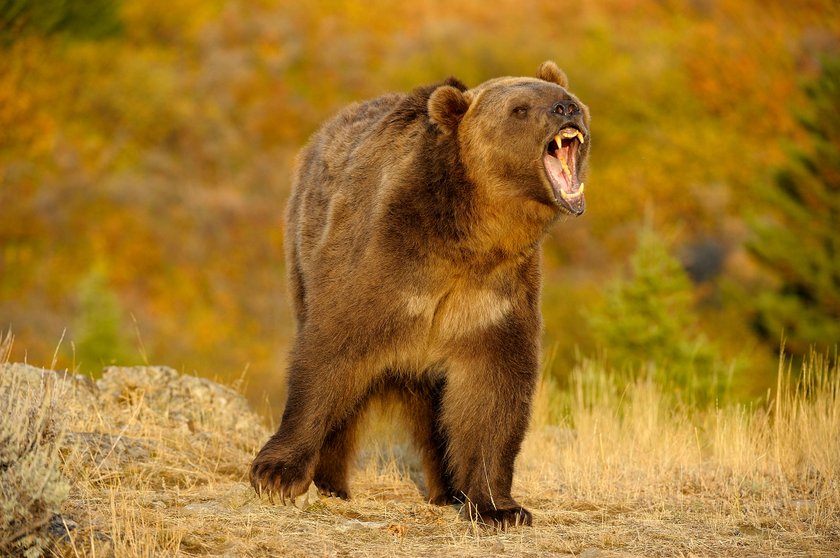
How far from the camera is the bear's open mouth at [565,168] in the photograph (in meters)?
5.79

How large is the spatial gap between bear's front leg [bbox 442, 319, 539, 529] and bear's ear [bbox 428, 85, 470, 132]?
1077 millimetres

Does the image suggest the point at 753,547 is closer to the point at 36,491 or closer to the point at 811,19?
the point at 36,491

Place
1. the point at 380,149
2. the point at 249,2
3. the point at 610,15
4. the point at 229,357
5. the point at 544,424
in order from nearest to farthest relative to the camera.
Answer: the point at 380,149
the point at 544,424
the point at 229,357
the point at 249,2
the point at 610,15

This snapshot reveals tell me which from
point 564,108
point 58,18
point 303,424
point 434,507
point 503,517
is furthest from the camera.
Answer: point 58,18

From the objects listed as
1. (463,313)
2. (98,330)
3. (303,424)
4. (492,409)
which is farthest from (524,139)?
(98,330)

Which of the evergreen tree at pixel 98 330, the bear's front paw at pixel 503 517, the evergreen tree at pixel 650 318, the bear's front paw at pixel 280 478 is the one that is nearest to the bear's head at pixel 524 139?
the bear's front paw at pixel 503 517

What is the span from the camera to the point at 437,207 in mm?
5953

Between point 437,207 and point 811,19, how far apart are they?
1505 inches

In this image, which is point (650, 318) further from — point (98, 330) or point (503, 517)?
point (98, 330)

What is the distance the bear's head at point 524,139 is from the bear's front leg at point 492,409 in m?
0.72

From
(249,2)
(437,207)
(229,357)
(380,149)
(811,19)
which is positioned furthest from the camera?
(249,2)

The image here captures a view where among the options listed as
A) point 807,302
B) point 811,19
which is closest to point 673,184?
point 811,19

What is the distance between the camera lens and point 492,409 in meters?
6.12

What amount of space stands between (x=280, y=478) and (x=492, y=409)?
1.16 meters
